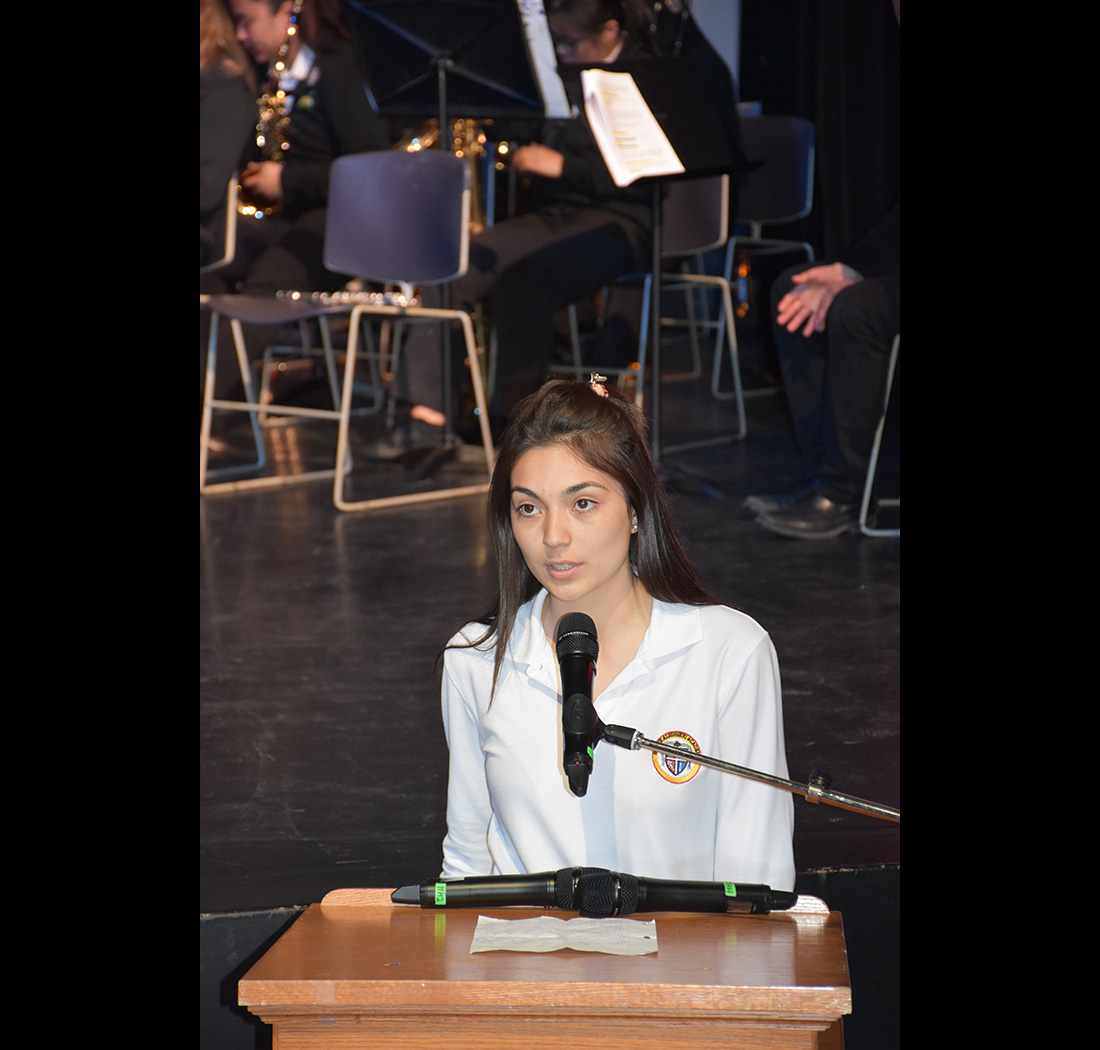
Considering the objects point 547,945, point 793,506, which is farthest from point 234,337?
point 547,945

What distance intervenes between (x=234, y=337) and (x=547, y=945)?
4.85m

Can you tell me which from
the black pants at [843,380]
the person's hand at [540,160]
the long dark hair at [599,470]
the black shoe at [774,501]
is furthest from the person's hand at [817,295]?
the long dark hair at [599,470]

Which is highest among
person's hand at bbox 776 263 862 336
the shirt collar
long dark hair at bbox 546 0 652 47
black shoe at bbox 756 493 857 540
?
long dark hair at bbox 546 0 652 47

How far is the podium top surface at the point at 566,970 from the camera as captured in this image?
1.08 m

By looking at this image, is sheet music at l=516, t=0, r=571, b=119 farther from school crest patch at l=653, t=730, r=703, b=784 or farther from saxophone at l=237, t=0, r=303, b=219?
school crest patch at l=653, t=730, r=703, b=784

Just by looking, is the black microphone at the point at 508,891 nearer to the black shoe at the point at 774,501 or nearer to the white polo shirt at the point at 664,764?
the white polo shirt at the point at 664,764

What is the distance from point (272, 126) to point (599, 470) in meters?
5.08

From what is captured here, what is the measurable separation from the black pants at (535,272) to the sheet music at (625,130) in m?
1.10

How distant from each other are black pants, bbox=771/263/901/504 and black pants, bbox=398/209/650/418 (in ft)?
3.30

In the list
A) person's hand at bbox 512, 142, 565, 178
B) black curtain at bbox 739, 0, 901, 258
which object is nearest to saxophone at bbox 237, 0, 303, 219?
person's hand at bbox 512, 142, 565, 178

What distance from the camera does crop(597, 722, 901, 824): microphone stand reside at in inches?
46.6

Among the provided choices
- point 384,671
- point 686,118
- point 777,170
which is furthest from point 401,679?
point 777,170
